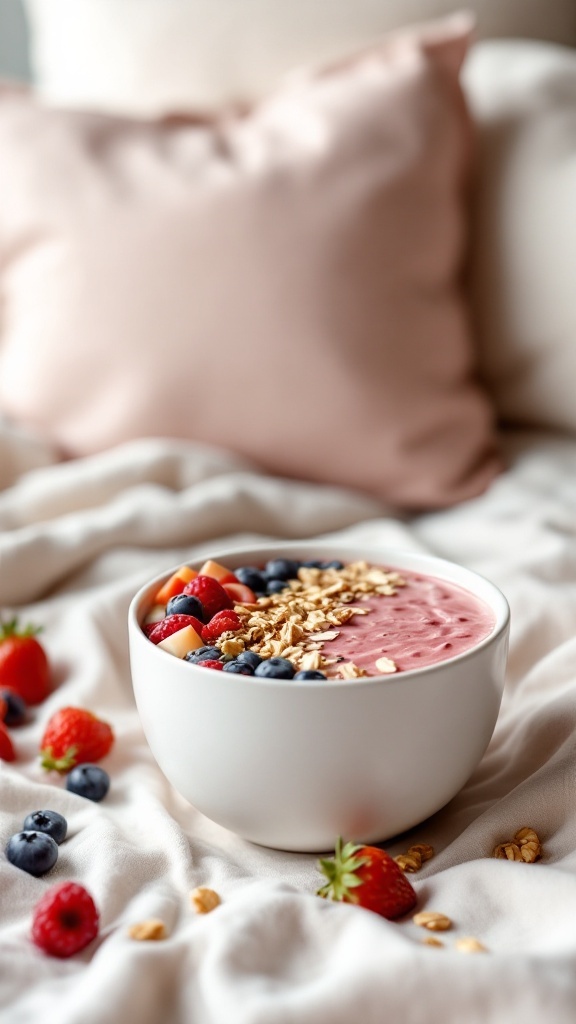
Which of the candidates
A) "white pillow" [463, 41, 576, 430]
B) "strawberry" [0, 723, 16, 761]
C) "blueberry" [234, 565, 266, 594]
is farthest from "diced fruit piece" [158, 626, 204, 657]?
"white pillow" [463, 41, 576, 430]

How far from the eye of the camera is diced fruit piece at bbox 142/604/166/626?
87 cm

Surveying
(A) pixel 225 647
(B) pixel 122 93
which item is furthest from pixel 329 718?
(B) pixel 122 93

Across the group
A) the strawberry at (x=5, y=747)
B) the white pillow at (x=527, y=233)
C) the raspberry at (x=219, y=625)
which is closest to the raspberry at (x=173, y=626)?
the raspberry at (x=219, y=625)

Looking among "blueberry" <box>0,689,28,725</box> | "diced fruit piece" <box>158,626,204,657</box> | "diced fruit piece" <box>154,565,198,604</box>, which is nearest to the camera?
"diced fruit piece" <box>158,626,204,657</box>

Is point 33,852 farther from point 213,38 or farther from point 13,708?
point 213,38

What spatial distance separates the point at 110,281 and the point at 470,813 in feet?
2.82

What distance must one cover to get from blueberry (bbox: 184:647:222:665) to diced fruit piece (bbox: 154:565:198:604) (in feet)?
0.38

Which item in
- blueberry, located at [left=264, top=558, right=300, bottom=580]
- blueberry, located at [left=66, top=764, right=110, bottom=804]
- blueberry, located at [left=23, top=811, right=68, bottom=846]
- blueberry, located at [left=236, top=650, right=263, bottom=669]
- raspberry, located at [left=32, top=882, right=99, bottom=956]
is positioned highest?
blueberry, located at [left=236, top=650, right=263, bottom=669]

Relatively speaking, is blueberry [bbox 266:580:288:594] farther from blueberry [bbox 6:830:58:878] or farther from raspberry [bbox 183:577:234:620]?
blueberry [bbox 6:830:58:878]

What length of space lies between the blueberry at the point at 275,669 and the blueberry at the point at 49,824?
0.66 ft

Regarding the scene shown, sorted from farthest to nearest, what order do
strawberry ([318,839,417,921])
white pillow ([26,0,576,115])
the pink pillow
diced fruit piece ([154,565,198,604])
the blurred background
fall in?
the blurred background → white pillow ([26,0,576,115]) → the pink pillow → diced fruit piece ([154,565,198,604]) → strawberry ([318,839,417,921])

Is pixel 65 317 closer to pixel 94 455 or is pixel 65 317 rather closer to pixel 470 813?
pixel 94 455

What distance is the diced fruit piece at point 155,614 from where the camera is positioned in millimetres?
867

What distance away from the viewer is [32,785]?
2.85ft
